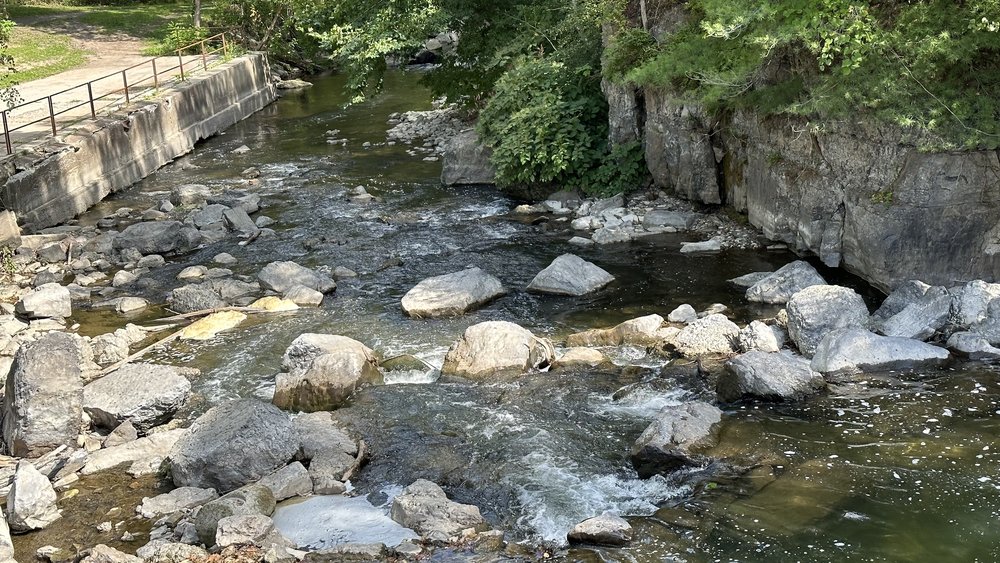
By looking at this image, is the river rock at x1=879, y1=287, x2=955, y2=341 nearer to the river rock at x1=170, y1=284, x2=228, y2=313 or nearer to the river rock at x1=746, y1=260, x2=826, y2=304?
the river rock at x1=746, y1=260, x2=826, y2=304

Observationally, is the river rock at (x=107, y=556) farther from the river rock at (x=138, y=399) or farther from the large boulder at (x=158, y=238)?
the large boulder at (x=158, y=238)

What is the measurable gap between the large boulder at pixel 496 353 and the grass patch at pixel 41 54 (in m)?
22.7

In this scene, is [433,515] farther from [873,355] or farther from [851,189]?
[851,189]

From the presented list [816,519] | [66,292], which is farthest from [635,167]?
[816,519]

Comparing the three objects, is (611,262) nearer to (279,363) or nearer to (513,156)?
(513,156)

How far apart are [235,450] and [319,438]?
2.59ft

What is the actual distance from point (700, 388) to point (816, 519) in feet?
8.89

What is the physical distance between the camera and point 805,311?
1075 cm

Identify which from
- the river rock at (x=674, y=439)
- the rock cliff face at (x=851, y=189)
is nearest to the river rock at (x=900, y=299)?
the rock cliff face at (x=851, y=189)

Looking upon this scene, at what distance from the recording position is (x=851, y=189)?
12477 millimetres

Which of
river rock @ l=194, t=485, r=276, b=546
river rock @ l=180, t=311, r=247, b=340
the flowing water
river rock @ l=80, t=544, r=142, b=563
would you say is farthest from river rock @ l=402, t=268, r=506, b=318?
river rock @ l=80, t=544, r=142, b=563

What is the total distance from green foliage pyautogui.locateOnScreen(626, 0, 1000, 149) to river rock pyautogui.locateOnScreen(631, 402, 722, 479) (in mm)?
4424

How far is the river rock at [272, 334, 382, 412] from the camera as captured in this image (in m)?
10.2

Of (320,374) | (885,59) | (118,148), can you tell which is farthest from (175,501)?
(118,148)
